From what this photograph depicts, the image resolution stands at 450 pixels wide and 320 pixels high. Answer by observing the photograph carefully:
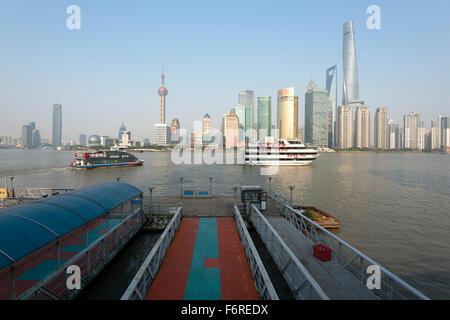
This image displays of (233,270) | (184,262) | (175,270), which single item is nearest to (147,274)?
(175,270)

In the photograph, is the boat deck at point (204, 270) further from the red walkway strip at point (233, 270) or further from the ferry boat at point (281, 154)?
the ferry boat at point (281, 154)

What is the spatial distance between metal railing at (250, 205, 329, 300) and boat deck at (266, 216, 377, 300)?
31.8 inches

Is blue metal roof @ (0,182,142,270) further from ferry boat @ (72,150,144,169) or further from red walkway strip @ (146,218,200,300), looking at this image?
ferry boat @ (72,150,144,169)

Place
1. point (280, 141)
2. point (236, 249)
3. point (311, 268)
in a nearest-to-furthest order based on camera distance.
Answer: point (311, 268) → point (236, 249) → point (280, 141)

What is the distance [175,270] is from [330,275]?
21.6 feet

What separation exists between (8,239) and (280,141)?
91.7 meters

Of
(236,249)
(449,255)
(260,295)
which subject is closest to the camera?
(260,295)

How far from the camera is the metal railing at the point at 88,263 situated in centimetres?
799

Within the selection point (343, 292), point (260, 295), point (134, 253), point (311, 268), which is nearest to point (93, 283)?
point (134, 253)

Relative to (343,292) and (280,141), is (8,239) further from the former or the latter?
(280,141)

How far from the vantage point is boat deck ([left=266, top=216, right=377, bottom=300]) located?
8.98 m

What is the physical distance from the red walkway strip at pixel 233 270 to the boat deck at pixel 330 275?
2937 millimetres
